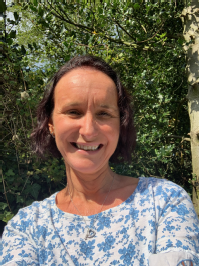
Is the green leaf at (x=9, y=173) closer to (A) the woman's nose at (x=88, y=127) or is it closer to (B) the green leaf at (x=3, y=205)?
(B) the green leaf at (x=3, y=205)

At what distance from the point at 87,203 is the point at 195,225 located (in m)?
0.71

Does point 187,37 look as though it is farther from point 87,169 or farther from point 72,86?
point 87,169

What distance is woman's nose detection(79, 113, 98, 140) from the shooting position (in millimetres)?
1500

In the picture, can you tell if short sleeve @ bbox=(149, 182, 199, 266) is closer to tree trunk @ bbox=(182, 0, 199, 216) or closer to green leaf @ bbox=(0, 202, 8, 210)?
tree trunk @ bbox=(182, 0, 199, 216)

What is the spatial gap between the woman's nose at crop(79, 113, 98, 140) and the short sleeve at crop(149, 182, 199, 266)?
578 mm

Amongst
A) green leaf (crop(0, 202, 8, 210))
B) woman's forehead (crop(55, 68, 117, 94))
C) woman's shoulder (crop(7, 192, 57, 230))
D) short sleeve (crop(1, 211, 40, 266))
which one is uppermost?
woman's forehead (crop(55, 68, 117, 94))

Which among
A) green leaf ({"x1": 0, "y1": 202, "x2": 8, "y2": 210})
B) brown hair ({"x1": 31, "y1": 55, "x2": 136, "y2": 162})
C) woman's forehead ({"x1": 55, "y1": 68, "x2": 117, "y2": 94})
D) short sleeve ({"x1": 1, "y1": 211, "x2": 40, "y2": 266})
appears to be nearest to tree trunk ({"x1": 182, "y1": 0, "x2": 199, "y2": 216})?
brown hair ({"x1": 31, "y1": 55, "x2": 136, "y2": 162})

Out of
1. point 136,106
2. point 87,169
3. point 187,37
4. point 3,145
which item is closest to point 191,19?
point 187,37

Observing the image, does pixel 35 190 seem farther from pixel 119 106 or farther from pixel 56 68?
pixel 119 106

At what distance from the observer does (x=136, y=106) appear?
314 centimetres

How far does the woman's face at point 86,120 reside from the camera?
152cm

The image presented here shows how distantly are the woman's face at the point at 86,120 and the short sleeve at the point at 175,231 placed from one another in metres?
0.48

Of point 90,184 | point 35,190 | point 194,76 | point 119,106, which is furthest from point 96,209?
point 194,76

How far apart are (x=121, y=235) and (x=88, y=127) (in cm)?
68
